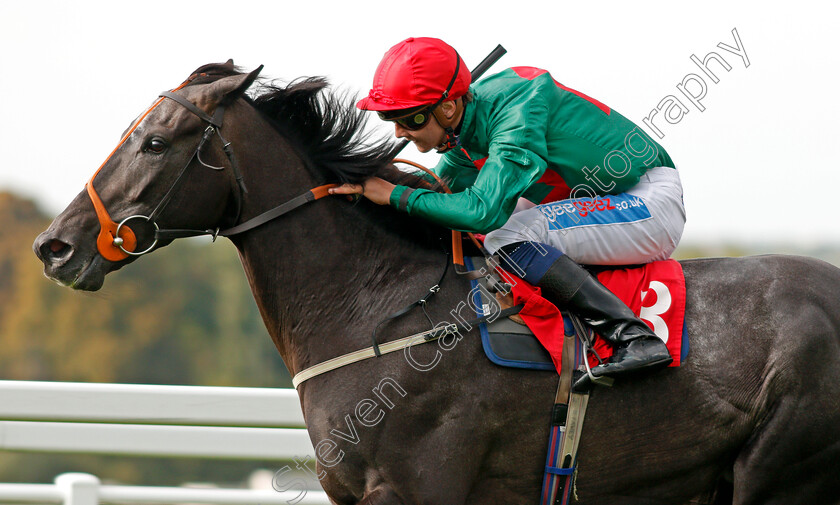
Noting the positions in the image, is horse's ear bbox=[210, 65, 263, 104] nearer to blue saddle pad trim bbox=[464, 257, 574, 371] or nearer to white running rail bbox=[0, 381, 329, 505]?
blue saddle pad trim bbox=[464, 257, 574, 371]

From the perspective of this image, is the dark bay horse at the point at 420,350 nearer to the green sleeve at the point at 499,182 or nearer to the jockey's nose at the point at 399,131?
the jockey's nose at the point at 399,131

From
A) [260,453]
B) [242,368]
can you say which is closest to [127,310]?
[242,368]

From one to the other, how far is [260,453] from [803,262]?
2.99 metres

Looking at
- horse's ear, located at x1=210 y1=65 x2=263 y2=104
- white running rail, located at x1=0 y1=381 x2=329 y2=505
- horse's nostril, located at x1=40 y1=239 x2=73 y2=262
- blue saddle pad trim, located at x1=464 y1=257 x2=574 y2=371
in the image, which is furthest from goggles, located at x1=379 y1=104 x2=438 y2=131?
white running rail, located at x1=0 y1=381 x2=329 y2=505

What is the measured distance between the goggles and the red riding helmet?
0.04m

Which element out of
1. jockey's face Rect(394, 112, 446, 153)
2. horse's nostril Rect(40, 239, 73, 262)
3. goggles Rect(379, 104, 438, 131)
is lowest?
horse's nostril Rect(40, 239, 73, 262)

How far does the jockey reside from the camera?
3172 mm

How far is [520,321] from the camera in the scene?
3268 millimetres

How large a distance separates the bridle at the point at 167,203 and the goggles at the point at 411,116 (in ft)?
1.12

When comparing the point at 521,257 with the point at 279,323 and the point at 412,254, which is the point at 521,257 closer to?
the point at 412,254

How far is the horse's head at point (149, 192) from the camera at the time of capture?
3096mm

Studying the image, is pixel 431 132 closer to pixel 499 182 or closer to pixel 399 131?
pixel 399 131

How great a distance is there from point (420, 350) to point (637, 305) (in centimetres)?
86

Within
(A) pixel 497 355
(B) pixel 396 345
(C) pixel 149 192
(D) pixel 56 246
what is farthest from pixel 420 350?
(D) pixel 56 246
